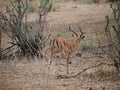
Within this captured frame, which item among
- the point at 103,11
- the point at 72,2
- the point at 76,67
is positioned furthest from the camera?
the point at 72,2

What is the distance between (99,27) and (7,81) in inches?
221

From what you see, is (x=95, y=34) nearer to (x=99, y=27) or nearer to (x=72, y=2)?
(x=99, y=27)

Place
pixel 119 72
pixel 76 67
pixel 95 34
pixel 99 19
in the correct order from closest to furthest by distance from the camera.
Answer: pixel 119 72 < pixel 76 67 < pixel 95 34 < pixel 99 19

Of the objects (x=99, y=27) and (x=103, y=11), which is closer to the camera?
(x=99, y=27)

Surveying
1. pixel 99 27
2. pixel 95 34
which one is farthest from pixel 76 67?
pixel 99 27

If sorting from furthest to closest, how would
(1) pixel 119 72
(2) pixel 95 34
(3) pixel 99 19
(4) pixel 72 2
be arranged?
(4) pixel 72 2, (3) pixel 99 19, (2) pixel 95 34, (1) pixel 119 72

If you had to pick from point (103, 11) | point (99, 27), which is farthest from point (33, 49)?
point (103, 11)

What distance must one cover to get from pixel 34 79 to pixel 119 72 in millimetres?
1316

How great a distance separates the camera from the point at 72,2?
17.9m

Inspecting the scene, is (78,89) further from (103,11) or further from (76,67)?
(103,11)

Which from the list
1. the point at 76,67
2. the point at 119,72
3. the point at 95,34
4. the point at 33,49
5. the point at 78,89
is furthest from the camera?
the point at 95,34

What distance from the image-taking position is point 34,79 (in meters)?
7.18

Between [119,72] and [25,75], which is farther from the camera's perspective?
[25,75]

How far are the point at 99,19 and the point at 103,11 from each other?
1.38 m
